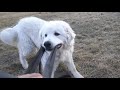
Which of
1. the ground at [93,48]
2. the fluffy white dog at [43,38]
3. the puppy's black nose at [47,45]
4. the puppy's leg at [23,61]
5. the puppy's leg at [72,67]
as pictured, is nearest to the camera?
the puppy's black nose at [47,45]

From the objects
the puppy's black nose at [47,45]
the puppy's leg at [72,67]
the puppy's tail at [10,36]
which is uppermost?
the puppy's black nose at [47,45]

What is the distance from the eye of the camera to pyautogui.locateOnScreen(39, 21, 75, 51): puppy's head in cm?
353

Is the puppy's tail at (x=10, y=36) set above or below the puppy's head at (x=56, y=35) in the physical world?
below

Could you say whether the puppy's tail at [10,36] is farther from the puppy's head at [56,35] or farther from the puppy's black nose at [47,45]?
the puppy's black nose at [47,45]

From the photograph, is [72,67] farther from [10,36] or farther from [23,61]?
[10,36]

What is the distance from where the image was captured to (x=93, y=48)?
4684 millimetres

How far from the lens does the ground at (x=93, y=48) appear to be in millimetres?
3962

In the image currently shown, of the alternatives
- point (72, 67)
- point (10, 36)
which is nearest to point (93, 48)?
point (72, 67)

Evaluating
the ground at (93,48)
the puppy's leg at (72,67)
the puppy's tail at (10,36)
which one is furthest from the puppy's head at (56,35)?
the puppy's tail at (10,36)

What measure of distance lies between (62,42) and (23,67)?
36.5 inches

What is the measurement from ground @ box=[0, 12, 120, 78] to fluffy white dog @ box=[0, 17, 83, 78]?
249mm
